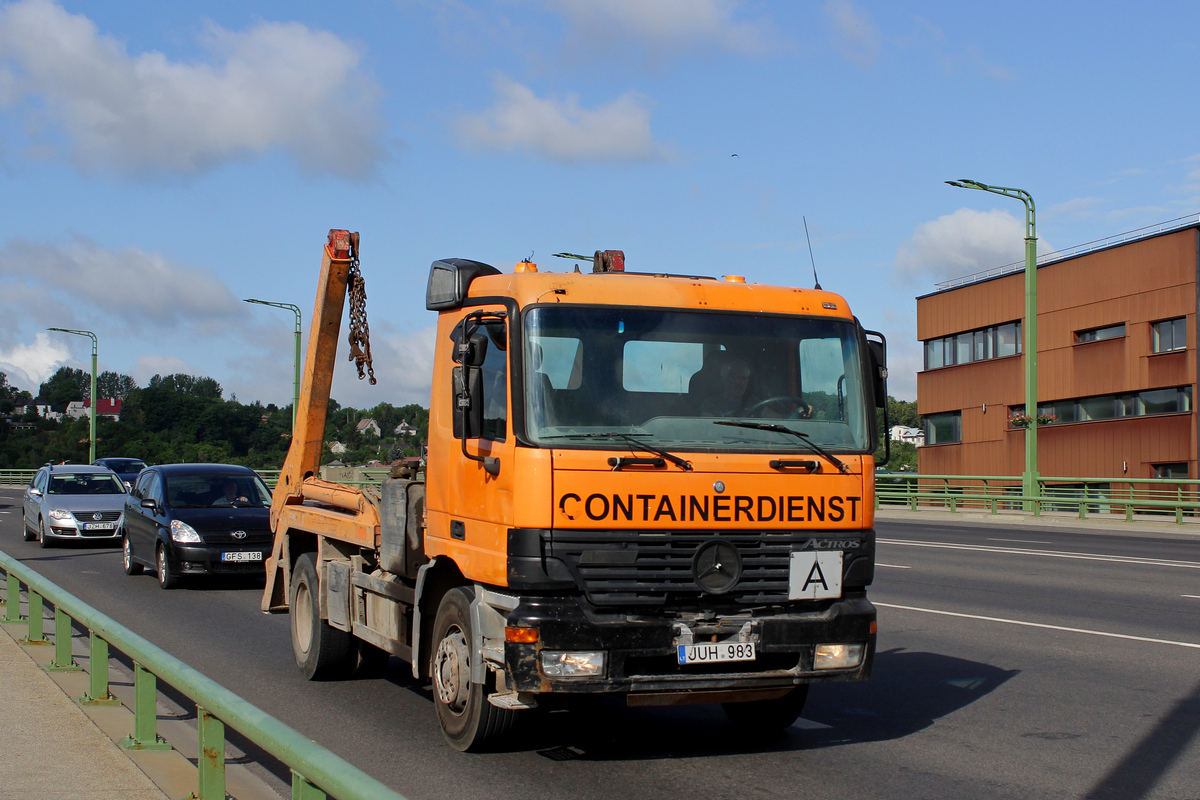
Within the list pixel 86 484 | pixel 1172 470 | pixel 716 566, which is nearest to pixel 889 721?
pixel 716 566

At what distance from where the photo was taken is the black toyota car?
14625 mm

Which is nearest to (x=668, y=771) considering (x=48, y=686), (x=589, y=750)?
(x=589, y=750)

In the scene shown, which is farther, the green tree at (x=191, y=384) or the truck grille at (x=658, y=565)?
the green tree at (x=191, y=384)

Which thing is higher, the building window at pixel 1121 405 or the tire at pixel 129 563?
the building window at pixel 1121 405

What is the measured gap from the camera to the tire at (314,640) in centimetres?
847

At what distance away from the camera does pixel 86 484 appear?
22.7 meters

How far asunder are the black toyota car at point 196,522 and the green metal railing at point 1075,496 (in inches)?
730

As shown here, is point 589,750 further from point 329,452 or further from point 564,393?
point 329,452

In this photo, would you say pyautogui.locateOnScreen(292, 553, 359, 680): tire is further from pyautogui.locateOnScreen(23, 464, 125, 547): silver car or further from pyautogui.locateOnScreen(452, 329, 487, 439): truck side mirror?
pyautogui.locateOnScreen(23, 464, 125, 547): silver car

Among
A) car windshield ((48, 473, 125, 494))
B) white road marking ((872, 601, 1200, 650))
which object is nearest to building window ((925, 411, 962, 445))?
car windshield ((48, 473, 125, 494))

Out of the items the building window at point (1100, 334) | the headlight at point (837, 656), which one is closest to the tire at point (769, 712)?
the headlight at point (837, 656)

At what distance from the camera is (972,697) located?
7.96 metres

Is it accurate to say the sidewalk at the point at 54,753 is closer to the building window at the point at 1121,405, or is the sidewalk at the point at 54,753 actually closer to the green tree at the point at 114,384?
the building window at the point at 1121,405

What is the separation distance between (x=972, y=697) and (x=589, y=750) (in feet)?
9.72
